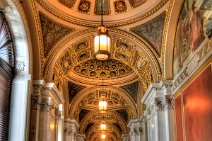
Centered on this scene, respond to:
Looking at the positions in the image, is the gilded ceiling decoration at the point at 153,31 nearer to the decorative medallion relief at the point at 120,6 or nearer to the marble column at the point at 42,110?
the decorative medallion relief at the point at 120,6

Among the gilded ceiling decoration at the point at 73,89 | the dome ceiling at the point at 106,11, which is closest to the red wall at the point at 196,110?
the dome ceiling at the point at 106,11

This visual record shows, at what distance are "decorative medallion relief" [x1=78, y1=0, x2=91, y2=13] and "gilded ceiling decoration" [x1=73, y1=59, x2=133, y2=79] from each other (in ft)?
23.5

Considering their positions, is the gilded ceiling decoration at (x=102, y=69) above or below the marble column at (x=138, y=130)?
above

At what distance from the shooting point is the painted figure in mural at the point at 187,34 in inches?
428

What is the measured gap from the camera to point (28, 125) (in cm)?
1272

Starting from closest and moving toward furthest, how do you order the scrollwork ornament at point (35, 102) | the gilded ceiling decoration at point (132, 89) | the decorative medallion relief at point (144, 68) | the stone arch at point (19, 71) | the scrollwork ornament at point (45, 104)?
the stone arch at point (19, 71) < the scrollwork ornament at point (35, 102) < the scrollwork ornament at point (45, 104) < the decorative medallion relief at point (144, 68) < the gilded ceiling decoration at point (132, 89)

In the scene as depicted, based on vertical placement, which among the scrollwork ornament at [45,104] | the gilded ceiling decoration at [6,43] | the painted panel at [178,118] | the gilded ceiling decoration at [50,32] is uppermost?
the gilded ceiling decoration at [50,32]

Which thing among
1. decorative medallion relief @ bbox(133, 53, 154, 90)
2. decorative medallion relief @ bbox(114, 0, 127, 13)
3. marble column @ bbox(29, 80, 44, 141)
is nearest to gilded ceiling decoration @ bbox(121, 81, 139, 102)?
decorative medallion relief @ bbox(133, 53, 154, 90)

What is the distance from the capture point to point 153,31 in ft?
48.7

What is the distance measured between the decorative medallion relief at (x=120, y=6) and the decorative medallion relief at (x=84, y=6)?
115 cm

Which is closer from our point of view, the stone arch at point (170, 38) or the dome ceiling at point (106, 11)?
the stone arch at point (170, 38)

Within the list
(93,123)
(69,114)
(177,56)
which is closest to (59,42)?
(177,56)

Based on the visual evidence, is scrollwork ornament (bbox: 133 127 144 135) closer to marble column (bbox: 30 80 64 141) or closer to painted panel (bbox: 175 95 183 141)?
marble column (bbox: 30 80 64 141)

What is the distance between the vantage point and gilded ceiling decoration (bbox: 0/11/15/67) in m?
11.9
